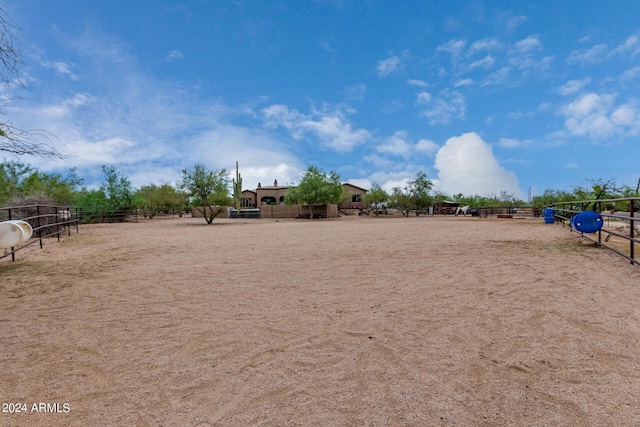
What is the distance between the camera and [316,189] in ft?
116

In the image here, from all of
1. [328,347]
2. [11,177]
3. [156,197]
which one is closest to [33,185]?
[11,177]

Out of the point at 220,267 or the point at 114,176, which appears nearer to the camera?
the point at 220,267

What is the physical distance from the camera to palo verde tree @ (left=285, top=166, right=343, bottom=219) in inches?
1396

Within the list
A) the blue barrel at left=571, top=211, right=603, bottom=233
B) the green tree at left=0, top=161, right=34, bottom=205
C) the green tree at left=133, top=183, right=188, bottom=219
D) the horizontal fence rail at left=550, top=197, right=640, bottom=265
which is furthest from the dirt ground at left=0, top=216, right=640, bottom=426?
the green tree at left=133, top=183, right=188, bottom=219

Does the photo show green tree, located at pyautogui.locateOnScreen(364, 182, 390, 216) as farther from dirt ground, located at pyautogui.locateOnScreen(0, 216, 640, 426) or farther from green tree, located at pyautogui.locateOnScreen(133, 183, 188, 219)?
dirt ground, located at pyautogui.locateOnScreen(0, 216, 640, 426)

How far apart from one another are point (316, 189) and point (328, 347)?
3250 centimetres

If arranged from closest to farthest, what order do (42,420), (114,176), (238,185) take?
(42,420), (114,176), (238,185)

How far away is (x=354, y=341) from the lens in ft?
Result: 10.9

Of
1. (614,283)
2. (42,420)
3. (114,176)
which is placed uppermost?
(114,176)

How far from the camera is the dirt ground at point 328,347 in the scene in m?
2.31

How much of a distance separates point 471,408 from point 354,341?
4.14 ft

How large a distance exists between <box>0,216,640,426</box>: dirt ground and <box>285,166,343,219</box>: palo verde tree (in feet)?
95.8

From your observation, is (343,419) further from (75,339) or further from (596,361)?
(75,339)

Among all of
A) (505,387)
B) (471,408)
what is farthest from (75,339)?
(505,387)
